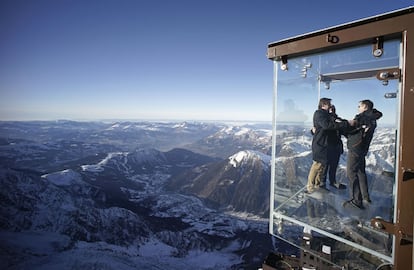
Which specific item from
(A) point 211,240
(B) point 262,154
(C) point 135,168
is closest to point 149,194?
(C) point 135,168

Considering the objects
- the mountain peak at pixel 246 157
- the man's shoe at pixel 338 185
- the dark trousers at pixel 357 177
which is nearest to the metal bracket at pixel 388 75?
the dark trousers at pixel 357 177

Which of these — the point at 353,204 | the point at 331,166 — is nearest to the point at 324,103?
the point at 331,166

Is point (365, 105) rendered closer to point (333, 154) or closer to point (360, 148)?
point (360, 148)

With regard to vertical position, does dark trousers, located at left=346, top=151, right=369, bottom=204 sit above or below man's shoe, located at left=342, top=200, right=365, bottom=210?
above

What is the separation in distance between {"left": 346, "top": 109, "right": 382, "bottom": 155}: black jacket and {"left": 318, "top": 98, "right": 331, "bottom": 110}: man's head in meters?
0.32

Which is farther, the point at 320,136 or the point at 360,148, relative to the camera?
the point at 320,136

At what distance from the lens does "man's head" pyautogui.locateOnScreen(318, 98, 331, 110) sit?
256 cm

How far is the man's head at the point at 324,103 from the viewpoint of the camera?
8.39 feet

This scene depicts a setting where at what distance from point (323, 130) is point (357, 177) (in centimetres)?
62

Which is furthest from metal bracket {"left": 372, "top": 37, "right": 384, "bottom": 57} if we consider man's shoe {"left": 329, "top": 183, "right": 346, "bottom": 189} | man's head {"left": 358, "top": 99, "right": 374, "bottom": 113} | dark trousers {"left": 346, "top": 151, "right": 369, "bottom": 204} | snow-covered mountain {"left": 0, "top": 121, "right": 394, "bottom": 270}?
snow-covered mountain {"left": 0, "top": 121, "right": 394, "bottom": 270}

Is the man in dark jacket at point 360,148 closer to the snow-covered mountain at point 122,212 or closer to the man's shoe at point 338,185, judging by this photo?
the man's shoe at point 338,185

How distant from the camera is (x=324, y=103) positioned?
2586 mm

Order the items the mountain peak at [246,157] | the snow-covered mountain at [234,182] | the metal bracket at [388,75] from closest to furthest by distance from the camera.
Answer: the metal bracket at [388,75] → the snow-covered mountain at [234,182] → the mountain peak at [246,157]

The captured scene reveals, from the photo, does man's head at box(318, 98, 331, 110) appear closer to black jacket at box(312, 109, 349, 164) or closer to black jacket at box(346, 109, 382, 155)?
black jacket at box(312, 109, 349, 164)
